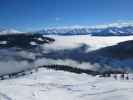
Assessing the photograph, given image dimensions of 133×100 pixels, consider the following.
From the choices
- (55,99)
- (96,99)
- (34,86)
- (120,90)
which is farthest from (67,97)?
(34,86)

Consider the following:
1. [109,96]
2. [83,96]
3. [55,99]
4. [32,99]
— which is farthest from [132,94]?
[32,99]

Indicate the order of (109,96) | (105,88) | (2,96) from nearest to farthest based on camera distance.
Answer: (109,96)
(2,96)
(105,88)

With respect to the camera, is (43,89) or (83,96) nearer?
(83,96)

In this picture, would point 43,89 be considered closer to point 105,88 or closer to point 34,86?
point 34,86

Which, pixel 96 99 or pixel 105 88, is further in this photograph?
pixel 105 88

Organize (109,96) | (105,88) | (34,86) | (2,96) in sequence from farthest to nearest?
(34,86)
(105,88)
(2,96)
(109,96)

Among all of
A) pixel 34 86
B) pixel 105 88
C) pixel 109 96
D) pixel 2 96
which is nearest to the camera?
pixel 109 96

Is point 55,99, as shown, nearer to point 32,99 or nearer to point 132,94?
point 32,99

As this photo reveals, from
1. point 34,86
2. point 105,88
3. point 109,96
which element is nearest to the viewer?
point 109,96
